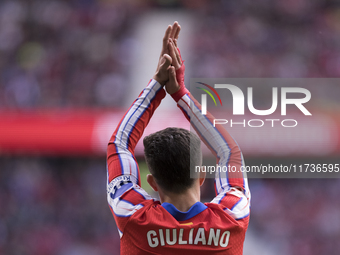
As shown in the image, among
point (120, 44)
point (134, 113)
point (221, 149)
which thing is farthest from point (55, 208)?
point (221, 149)

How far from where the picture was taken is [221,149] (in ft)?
3.88

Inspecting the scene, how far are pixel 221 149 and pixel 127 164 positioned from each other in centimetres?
32

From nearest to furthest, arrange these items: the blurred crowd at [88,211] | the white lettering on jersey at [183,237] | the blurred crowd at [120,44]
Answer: the white lettering on jersey at [183,237]
the blurred crowd at [88,211]
the blurred crowd at [120,44]

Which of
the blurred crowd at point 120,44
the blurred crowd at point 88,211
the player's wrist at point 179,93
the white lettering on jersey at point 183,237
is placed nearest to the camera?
the white lettering on jersey at point 183,237

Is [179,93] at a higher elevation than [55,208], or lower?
lower

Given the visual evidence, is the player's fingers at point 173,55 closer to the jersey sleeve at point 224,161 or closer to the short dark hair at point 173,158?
the jersey sleeve at point 224,161

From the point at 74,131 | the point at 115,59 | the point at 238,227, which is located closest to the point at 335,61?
the point at 115,59

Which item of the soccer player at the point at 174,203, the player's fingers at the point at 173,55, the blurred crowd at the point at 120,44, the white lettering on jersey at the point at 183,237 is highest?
the blurred crowd at the point at 120,44

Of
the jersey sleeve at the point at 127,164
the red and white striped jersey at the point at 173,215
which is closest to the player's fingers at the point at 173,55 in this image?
the jersey sleeve at the point at 127,164

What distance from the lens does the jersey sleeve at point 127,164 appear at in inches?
41.1

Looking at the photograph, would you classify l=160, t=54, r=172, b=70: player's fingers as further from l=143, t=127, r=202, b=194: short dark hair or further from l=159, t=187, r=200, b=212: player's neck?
l=159, t=187, r=200, b=212: player's neck

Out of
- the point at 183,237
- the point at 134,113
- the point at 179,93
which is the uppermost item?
the point at 179,93

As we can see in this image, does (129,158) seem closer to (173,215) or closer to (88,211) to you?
(173,215)

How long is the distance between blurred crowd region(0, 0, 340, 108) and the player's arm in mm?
4504
